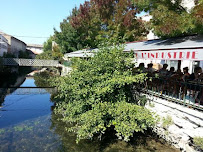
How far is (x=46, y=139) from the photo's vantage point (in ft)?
21.3

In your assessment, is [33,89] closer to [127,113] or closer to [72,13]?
[127,113]

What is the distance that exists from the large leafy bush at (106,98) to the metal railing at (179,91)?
0.84 meters

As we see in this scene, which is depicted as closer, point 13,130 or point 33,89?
point 13,130

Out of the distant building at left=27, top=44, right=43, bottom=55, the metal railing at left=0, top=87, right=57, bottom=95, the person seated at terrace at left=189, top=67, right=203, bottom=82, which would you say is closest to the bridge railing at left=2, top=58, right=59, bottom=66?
the metal railing at left=0, top=87, right=57, bottom=95

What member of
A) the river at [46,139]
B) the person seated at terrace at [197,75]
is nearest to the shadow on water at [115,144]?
the river at [46,139]

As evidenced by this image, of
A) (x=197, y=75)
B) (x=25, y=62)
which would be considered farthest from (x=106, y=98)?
(x=25, y=62)

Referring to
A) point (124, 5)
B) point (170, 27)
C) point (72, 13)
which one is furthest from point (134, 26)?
point (72, 13)

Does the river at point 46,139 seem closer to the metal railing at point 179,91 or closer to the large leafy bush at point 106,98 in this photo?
the large leafy bush at point 106,98

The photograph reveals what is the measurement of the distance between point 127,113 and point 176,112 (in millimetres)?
1658

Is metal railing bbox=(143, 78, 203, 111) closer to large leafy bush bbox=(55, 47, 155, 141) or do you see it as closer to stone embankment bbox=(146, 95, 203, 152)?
stone embankment bbox=(146, 95, 203, 152)

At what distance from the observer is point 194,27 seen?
5.43 metres

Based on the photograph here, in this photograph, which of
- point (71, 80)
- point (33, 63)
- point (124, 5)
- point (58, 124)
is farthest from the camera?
point (33, 63)

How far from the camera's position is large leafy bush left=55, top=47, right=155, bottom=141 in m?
Answer: 5.37

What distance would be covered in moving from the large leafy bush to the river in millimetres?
382
